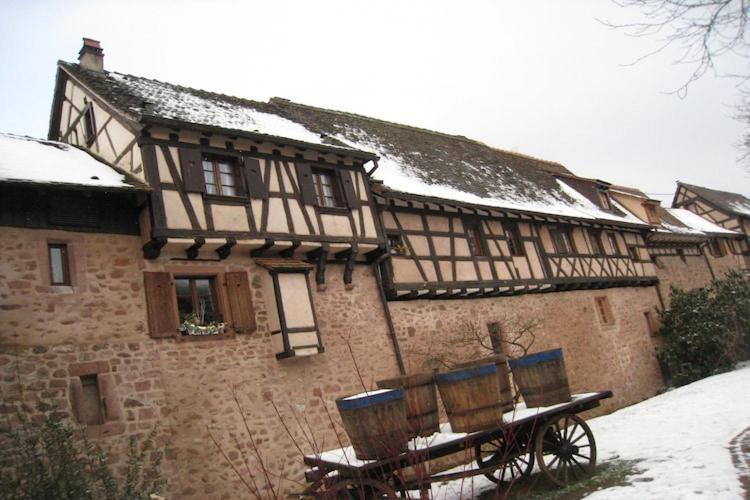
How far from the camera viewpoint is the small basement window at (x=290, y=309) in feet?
32.8

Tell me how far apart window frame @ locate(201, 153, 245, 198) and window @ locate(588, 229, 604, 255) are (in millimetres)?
13183

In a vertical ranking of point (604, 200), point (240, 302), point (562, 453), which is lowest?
point (562, 453)

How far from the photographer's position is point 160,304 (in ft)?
29.8

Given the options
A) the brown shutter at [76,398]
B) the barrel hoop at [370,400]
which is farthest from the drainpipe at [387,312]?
the brown shutter at [76,398]

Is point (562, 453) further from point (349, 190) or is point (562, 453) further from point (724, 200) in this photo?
point (724, 200)

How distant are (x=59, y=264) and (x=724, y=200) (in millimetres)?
37576

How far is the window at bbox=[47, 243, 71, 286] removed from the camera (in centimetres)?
844

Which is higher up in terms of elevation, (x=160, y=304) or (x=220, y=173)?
(x=220, y=173)

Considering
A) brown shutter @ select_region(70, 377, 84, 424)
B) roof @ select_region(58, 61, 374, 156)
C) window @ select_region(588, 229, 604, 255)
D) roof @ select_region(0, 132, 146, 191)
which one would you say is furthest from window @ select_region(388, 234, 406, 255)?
window @ select_region(588, 229, 604, 255)

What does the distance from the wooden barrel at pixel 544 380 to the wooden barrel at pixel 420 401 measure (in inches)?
57.3

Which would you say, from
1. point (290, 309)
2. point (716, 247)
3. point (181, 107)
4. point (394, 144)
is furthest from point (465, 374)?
point (716, 247)

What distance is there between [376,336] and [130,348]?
16.0ft

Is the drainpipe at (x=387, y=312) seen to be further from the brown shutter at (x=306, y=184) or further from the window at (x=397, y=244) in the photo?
the brown shutter at (x=306, y=184)

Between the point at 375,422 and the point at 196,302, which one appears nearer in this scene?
the point at 375,422
